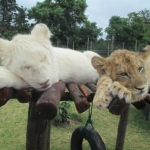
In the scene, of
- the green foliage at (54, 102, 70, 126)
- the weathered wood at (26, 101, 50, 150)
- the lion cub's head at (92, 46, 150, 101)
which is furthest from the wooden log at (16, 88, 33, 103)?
the green foliage at (54, 102, 70, 126)

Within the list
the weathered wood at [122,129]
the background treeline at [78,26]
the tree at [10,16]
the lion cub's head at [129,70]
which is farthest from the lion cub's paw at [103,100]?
the tree at [10,16]

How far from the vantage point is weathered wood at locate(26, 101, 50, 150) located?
10.6ft

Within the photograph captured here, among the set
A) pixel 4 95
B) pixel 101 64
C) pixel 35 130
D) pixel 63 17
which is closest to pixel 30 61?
pixel 4 95

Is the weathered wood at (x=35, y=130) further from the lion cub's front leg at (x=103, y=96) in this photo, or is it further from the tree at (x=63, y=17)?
the tree at (x=63, y=17)

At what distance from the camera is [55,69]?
2.35 meters

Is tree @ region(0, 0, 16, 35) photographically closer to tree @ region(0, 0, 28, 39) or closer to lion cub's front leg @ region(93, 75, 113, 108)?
tree @ region(0, 0, 28, 39)

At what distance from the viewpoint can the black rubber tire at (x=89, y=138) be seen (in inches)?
109

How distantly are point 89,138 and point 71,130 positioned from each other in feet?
14.5

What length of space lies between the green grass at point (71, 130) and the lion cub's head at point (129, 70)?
4.07 m

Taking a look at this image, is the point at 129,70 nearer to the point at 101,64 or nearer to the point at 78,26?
the point at 101,64

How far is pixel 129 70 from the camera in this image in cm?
223

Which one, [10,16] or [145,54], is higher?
[10,16]

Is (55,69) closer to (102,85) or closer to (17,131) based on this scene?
(102,85)

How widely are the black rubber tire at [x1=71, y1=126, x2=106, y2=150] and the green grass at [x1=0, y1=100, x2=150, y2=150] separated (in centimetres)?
312
